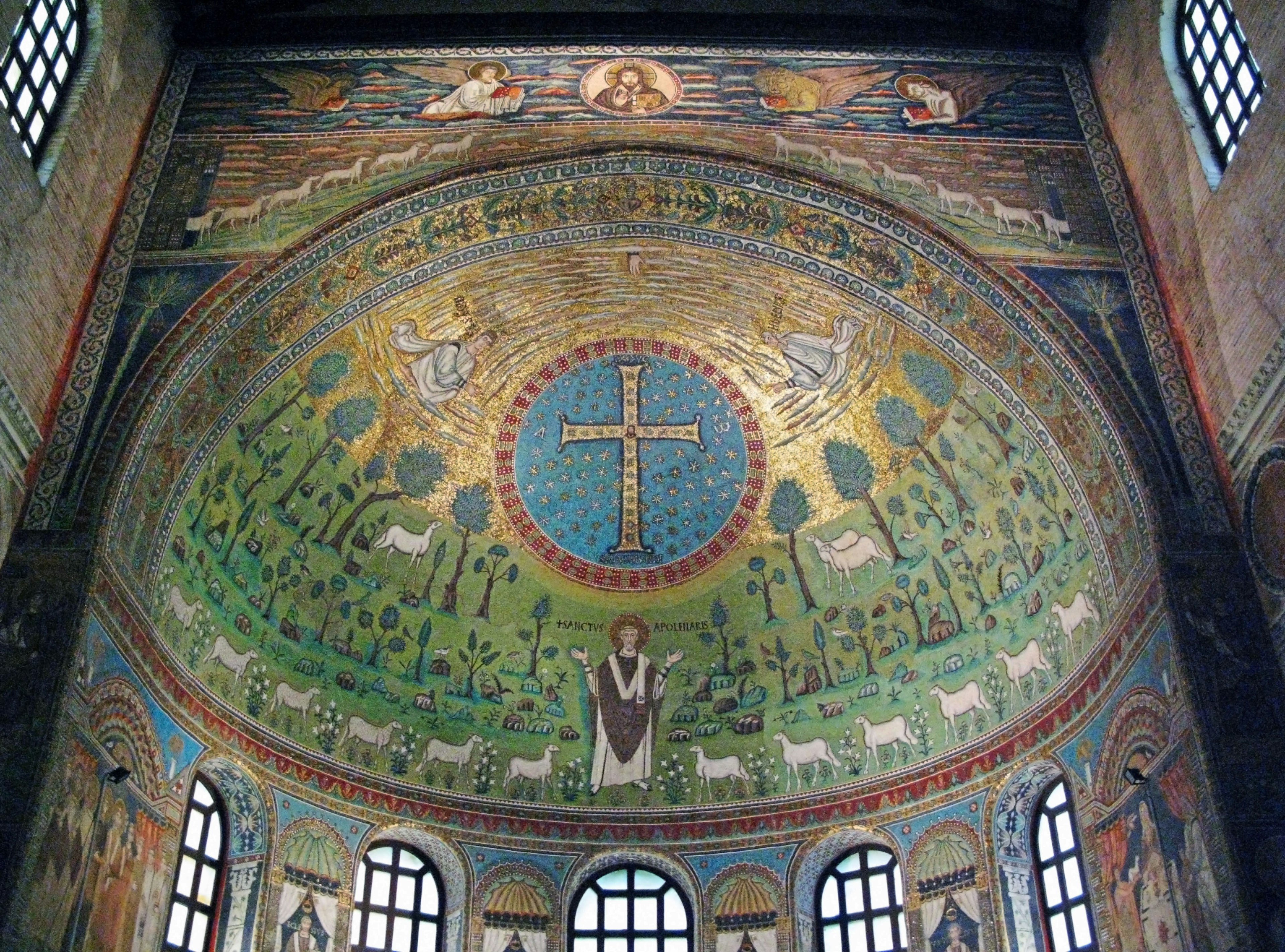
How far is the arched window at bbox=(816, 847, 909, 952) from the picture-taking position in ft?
54.9

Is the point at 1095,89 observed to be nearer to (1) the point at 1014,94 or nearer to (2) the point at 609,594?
(1) the point at 1014,94

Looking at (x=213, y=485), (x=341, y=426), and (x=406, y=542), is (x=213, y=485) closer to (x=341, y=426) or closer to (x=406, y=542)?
(x=341, y=426)

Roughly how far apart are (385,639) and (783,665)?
4869mm

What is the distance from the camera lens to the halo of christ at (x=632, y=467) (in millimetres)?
18891

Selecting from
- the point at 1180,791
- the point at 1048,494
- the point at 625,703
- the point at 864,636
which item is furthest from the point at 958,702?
the point at 625,703

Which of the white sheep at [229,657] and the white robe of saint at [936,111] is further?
the white robe of saint at [936,111]

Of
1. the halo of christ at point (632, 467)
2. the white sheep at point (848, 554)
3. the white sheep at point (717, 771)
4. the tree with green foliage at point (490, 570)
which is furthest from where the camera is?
the halo of christ at point (632, 467)

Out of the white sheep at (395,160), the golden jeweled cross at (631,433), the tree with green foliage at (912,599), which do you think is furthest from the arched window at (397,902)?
the white sheep at (395,160)

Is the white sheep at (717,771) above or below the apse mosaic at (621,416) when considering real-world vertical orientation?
below

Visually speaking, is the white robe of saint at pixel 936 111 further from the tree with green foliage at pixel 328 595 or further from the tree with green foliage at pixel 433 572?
the tree with green foliage at pixel 328 595

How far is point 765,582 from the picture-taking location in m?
18.7

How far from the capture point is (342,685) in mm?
17375

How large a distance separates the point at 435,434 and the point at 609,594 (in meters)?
3.02

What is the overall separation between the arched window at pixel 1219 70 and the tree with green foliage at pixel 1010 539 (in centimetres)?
437
